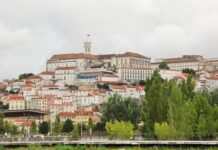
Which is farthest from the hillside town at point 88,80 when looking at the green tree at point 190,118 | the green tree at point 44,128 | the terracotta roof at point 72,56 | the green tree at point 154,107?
the green tree at point 190,118

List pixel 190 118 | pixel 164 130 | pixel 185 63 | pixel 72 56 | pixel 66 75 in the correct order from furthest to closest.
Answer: pixel 185 63 → pixel 72 56 → pixel 66 75 → pixel 190 118 → pixel 164 130

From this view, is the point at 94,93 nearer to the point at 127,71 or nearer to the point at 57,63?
the point at 127,71

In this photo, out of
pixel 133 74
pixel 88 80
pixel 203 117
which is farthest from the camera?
pixel 133 74

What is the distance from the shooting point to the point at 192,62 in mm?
177125

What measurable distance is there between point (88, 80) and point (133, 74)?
48.9 ft

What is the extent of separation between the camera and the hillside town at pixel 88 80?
12850 cm

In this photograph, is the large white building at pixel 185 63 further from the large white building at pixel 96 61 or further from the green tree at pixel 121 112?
the green tree at pixel 121 112

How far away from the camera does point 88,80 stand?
152 m

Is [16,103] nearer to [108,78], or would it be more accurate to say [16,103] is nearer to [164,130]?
[108,78]

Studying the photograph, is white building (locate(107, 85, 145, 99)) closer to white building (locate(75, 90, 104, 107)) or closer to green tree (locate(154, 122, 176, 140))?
white building (locate(75, 90, 104, 107))

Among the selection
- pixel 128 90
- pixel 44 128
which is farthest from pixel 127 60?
pixel 44 128

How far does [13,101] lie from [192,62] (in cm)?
6872

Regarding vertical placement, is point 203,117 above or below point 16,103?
above

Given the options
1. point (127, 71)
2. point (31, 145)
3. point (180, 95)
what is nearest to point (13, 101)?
point (127, 71)
